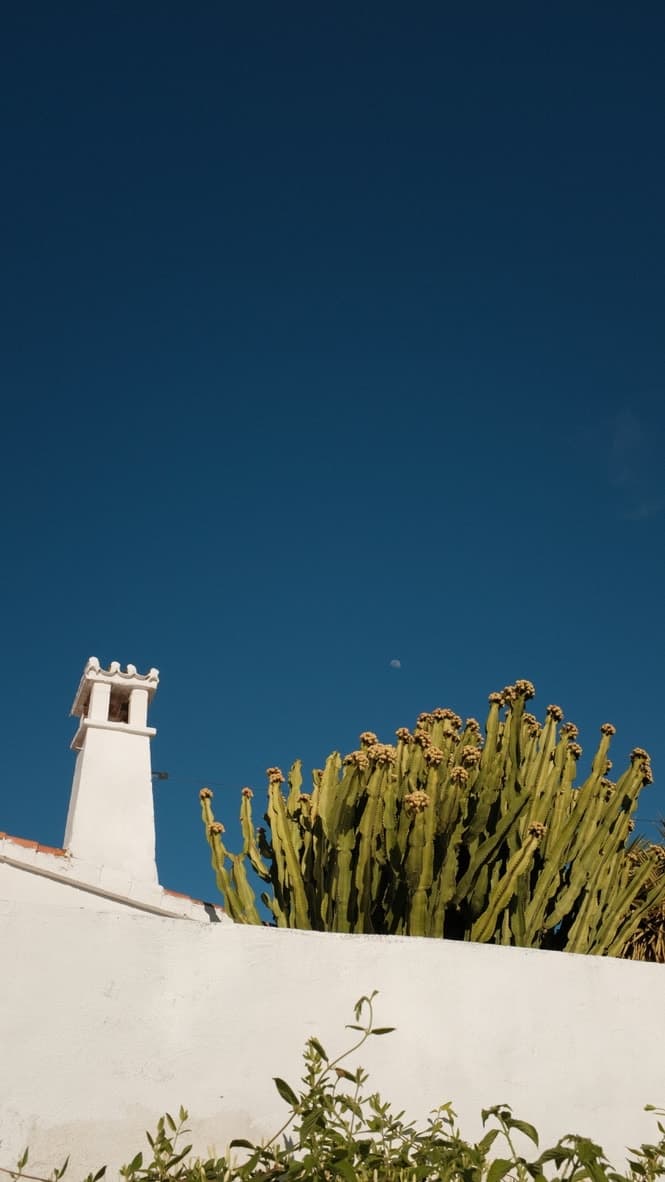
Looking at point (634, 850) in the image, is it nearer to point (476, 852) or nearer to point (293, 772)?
point (476, 852)

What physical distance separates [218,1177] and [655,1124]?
221 centimetres

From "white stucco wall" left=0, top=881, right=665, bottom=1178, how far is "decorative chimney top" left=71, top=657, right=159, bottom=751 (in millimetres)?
8018

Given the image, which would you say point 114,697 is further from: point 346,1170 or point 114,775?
point 346,1170

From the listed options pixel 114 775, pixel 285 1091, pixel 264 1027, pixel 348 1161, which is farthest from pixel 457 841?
pixel 114 775

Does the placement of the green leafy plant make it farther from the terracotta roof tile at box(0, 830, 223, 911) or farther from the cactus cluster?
the terracotta roof tile at box(0, 830, 223, 911)

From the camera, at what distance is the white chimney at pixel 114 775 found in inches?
422

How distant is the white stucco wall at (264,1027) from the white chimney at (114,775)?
21.2 ft

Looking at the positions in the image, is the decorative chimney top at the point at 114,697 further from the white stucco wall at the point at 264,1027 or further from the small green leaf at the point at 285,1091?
the small green leaf at the point at 285,1091

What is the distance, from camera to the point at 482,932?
5.33 meters

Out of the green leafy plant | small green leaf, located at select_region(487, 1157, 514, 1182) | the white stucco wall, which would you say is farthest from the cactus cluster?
small green leaf, located at select_region(487, 1157, 514, 1182)

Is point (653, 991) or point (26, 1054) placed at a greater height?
point (653, 991)

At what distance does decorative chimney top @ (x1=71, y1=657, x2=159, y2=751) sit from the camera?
1188cm

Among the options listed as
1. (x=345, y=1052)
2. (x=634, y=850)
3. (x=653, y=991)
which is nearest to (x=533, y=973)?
(x=653, y=991)

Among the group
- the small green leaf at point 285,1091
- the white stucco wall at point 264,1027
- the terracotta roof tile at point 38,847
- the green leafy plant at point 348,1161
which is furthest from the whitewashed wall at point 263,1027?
the terracotta roof tile at point 38,847
